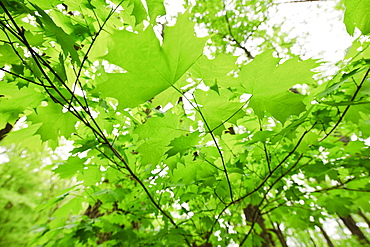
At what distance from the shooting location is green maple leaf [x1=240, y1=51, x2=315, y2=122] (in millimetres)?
697

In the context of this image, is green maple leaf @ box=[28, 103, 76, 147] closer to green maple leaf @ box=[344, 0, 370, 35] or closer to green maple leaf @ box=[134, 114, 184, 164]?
green maple leaf @ box=[134, 114, 184, 164]

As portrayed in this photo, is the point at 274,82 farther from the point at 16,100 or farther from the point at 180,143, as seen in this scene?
the point at 16,100

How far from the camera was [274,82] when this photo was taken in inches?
29.0

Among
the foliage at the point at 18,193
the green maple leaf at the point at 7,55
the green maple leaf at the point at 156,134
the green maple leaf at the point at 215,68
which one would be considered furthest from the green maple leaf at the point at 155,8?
the foliage at the point at 18,193

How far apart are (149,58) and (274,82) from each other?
19.7 inches

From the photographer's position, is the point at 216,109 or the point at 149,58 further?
the point at 216,109

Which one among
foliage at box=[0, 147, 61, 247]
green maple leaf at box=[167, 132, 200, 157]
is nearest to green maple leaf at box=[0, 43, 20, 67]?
green maple leaf at box=[167, 132, 200, 157]

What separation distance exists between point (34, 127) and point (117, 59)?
113cm

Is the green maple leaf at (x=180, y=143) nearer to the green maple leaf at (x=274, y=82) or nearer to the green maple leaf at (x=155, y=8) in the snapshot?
the green maple leaf at (x=274, y=82)

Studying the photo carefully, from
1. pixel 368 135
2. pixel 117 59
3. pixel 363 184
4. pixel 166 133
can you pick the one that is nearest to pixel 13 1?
pixel 117 59

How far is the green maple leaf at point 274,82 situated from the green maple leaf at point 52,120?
3.33ft

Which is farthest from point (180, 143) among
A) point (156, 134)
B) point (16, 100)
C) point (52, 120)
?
point (16, 100)

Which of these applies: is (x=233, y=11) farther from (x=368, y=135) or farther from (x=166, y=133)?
(x=166, y=133)

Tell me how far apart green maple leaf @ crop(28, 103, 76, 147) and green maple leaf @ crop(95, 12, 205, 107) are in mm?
626
